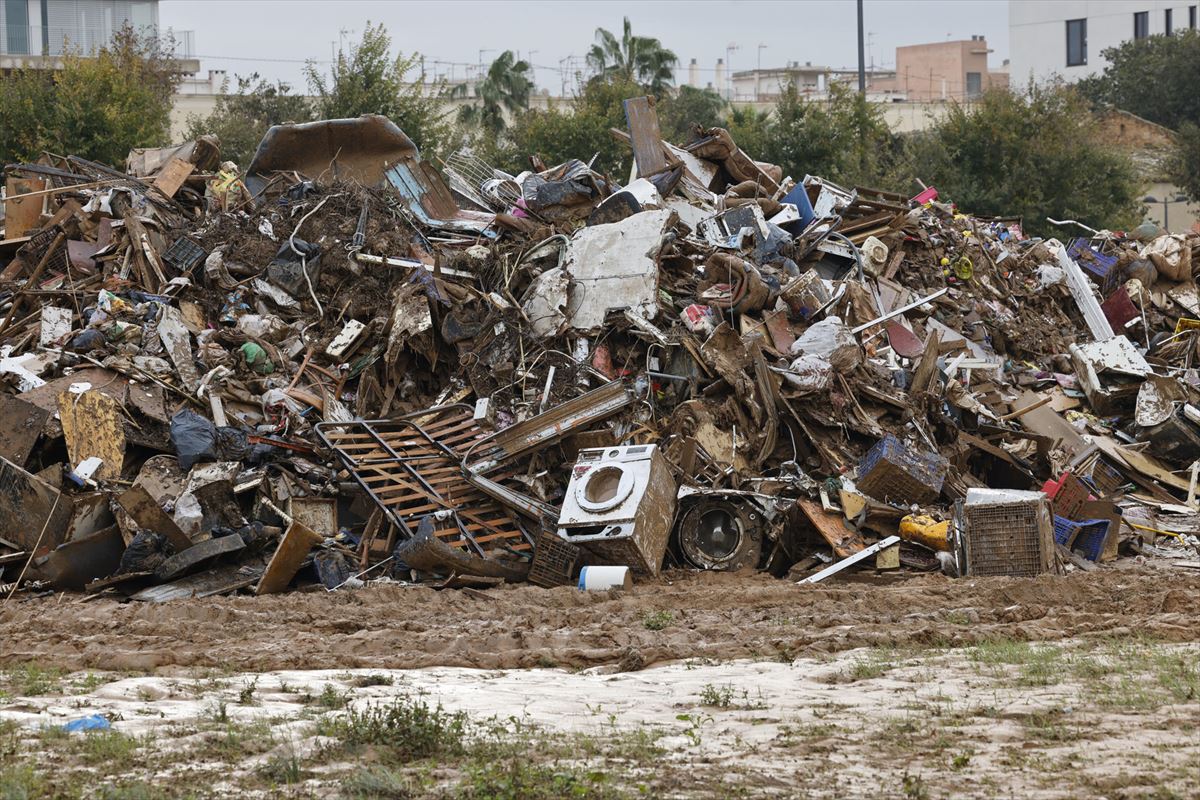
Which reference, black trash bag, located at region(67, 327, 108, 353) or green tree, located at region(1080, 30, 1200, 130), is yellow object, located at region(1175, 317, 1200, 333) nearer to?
black trash bag, located at region(67, 327, 108, 353)

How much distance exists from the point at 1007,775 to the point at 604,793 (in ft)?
4.80

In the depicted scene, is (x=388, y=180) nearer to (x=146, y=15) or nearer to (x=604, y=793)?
(x=604, y=793)

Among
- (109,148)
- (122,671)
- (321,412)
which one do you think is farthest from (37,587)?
(109,148)

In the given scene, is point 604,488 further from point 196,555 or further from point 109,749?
point 109,749

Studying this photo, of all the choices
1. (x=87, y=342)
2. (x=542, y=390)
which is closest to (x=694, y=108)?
(x=542, y=390)

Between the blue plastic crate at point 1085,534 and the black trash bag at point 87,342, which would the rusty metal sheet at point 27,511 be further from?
the blue plastic crate at point 1085,534

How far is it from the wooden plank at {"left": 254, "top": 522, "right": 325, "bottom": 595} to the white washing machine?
6.25ft

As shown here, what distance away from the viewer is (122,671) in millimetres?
7176

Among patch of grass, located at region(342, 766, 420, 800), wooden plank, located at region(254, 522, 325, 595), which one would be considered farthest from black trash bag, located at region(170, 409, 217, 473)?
patch of grass, located at region(342, 766, 420, 800)

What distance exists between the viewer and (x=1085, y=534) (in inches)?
427

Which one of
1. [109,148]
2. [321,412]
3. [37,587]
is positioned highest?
[109,148]

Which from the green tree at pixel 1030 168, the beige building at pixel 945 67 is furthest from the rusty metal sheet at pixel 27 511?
the beige building at pixel 945 67

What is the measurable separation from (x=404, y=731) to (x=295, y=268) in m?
8.46

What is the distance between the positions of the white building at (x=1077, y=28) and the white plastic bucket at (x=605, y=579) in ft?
183
